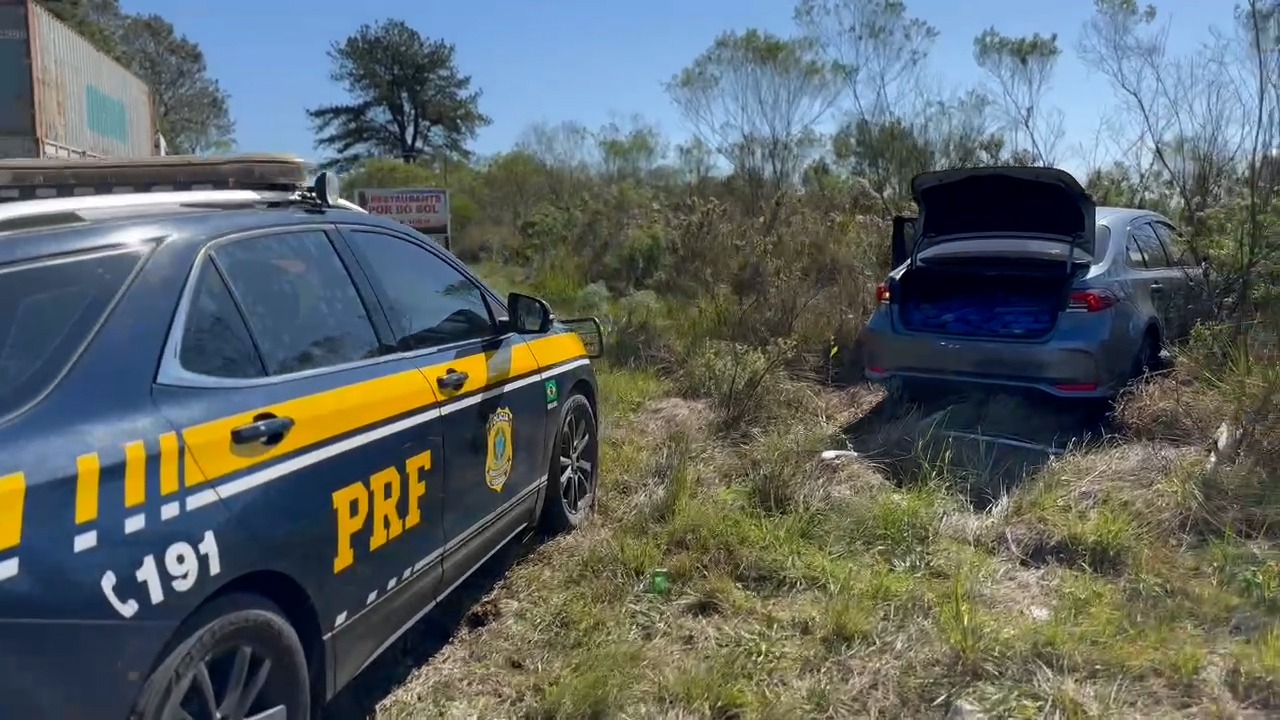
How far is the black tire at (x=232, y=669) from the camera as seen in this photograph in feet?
7.97

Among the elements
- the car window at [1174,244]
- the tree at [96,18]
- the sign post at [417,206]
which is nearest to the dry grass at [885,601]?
the car window at [1174,244]

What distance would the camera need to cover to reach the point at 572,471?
534 cm

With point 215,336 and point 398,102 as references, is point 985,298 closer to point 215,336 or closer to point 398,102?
point 215,336

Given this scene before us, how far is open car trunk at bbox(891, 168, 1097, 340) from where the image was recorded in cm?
646

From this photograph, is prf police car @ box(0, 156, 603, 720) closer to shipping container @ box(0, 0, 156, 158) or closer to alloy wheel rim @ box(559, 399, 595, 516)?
alloy wheel rim @ box(559, 399, 595, 516)

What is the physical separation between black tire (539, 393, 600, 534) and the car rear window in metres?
2.73

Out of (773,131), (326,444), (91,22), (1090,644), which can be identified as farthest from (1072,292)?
(91,22)

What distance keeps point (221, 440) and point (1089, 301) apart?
5128 mm

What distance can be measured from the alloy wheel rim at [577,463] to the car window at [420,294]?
0.95 m

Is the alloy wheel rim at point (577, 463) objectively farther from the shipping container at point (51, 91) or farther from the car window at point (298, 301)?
the shipping container at point (51, 91)

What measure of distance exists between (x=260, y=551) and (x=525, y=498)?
6.59 feet

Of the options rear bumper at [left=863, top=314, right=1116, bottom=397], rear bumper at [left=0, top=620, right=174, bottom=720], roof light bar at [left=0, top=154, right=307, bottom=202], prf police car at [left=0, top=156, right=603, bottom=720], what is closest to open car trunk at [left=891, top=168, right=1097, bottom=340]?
rear bumper at [left=863, top=314, right=1116, bottom=397]

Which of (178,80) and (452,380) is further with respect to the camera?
(178,80)

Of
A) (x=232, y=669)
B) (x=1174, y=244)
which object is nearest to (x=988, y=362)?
(x=1174, y=244)
